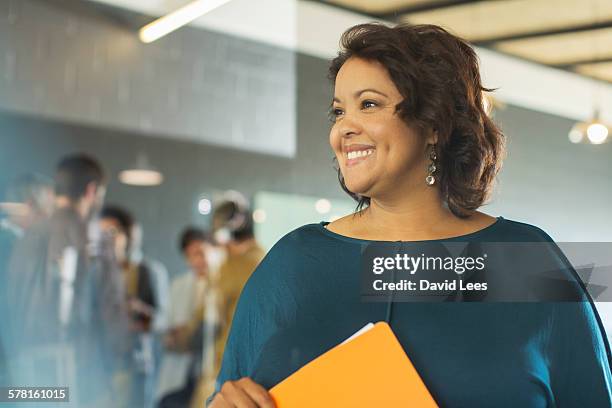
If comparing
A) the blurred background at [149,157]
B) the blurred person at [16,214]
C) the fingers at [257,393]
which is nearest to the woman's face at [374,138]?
the fingers at [257,393]

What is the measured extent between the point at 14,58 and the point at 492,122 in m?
2.12

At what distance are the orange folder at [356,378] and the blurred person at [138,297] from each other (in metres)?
1.97

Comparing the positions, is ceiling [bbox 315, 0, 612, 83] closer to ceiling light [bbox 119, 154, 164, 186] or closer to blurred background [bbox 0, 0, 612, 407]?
blurred background [bbox 0, 0, 612, 407]

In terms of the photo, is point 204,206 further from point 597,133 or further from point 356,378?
point 356,378

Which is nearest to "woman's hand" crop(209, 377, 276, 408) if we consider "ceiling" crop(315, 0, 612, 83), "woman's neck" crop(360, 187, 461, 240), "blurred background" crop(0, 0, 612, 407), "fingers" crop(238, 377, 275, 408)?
"fingers" crop(238, 377, 275, 408)

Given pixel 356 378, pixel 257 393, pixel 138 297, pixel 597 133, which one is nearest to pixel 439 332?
pixel 356 378

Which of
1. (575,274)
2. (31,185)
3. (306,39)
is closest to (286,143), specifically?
Result: (31,185)

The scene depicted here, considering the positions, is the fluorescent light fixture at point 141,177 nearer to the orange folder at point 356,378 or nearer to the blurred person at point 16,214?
the blurred person at point 16,214

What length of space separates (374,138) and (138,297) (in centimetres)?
203

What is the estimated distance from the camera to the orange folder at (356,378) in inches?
38.0

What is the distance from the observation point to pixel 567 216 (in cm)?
126

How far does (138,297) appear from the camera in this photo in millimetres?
2898

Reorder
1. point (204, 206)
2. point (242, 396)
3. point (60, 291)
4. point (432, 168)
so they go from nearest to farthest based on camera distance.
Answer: point (242, 396)
point (432, 168)
point (60, 291)
point (204, 206)

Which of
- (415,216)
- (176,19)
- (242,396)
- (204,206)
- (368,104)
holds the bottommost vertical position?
(242,396)
